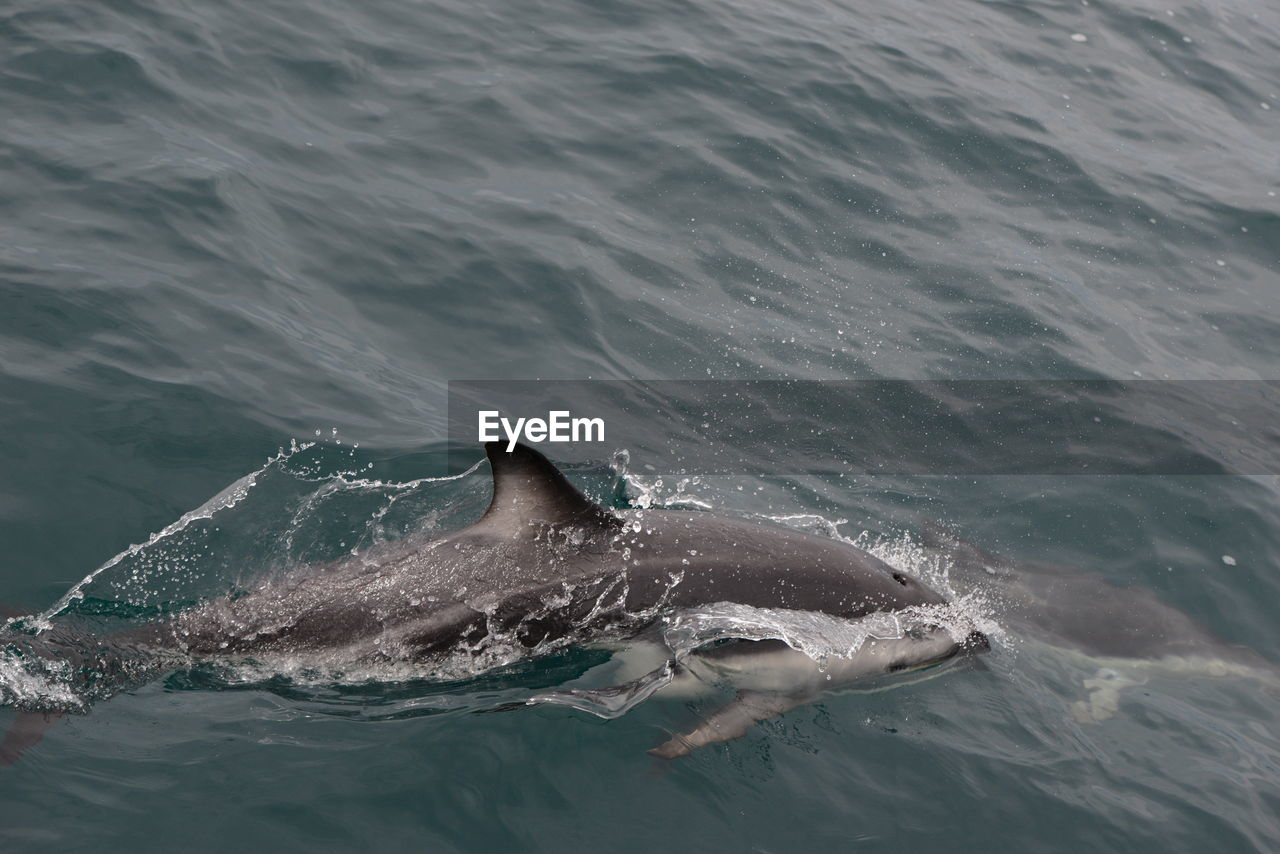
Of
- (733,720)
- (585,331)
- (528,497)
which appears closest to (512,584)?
(528,497)

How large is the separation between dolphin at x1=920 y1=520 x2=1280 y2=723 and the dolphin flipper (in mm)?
2374

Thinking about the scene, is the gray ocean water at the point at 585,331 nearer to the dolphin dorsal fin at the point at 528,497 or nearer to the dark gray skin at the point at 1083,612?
the dark gray skin at the point at 1083,612

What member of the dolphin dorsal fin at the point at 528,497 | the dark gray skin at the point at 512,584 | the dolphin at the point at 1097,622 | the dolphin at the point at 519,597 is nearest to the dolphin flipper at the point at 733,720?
the dolphin at the point at 519,597

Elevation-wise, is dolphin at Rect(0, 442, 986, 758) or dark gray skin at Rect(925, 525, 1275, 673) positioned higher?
dolphin at Rect(0, 442, 986, 758)

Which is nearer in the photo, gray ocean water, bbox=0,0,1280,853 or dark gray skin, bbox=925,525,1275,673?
gray ocean water, bbox=0,0,1280,853

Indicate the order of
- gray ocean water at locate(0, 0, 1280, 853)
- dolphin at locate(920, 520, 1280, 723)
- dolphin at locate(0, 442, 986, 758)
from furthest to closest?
dolphin at locate(920, 520, 1280, 723) < dolphin at locate(0, 442, 986, 758) < gray ocean water at locate(0, 0, 1280, 853)

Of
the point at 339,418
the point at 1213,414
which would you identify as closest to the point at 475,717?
the point at 339,418

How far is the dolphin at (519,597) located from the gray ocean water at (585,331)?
229 mm

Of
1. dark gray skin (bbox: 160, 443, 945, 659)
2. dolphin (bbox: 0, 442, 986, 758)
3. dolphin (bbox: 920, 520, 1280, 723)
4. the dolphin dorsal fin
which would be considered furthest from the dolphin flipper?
dolphin (bbox: 920, 520, 1280, 723)

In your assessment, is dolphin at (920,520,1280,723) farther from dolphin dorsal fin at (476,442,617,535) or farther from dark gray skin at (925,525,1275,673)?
dolphin dorsal fin at (476,442,617,535)

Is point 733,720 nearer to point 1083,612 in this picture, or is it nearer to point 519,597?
point 519,597

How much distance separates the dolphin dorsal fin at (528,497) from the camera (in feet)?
21.7

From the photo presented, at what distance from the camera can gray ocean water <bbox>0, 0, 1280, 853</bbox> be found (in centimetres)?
643

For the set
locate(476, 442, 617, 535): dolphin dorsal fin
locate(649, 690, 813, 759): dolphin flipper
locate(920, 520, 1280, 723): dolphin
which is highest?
locate(476, 442, 617, 535): dolphin dorsal fin
